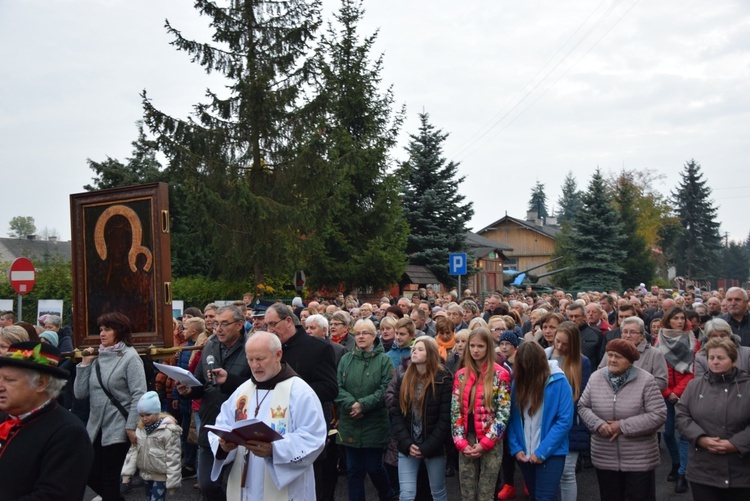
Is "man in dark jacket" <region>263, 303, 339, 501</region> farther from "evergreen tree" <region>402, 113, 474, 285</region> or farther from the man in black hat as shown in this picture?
"evergreen tree" <region>402, 113, 474, 285</region>

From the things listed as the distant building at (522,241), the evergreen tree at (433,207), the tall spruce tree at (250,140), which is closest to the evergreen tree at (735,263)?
the distant building at (522,241)

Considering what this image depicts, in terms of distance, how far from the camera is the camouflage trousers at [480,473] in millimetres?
6406

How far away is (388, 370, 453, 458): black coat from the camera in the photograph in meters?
6.61

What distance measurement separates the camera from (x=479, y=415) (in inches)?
254

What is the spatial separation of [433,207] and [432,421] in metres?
30.8

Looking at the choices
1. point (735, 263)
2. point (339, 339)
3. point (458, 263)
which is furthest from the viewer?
point (735, 263)

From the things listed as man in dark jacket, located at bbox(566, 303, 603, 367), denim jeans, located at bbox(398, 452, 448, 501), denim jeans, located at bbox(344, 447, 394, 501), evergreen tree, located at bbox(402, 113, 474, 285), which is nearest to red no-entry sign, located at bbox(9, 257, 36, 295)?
denim jeans, located at bbox(344, 447, 394, 501)

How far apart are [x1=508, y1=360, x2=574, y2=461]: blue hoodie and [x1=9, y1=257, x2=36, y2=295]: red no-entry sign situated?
11158mm

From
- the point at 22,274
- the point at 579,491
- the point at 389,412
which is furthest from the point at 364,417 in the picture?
the point at 22,274

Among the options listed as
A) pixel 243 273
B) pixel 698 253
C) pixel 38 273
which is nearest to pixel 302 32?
pixel 243 273

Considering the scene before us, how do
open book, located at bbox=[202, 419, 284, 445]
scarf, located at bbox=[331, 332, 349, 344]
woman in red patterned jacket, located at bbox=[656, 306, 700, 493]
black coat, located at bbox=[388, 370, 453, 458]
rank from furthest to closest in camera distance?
scarf, located at bbox=[331, 332, 349, 344]
woman in red patterned jacket, located at bbox=[656, 306, 700, 493]
black coat, located at bbox=[388, 370, 453, 458]
open book, located at bbox=[202, 419, 284, 445]

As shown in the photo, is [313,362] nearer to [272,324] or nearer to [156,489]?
[272,324]

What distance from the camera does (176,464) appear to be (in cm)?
708

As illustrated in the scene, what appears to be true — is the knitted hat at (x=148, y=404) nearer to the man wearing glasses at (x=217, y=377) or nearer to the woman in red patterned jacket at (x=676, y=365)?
the man wearing glasses at (x=217, y=377)
